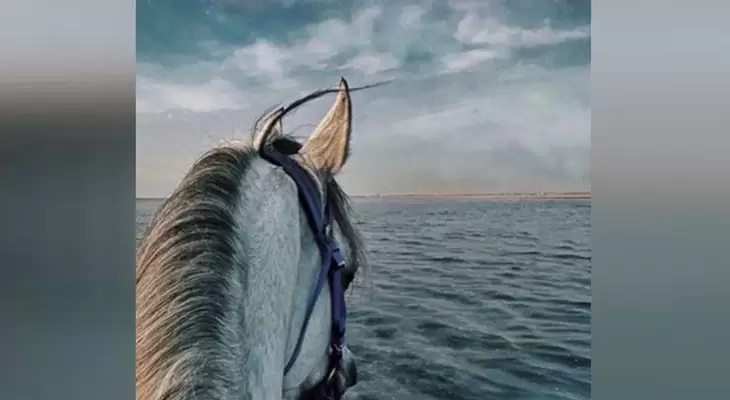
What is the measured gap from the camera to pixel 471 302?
1.43 metres

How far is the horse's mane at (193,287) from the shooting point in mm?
1068

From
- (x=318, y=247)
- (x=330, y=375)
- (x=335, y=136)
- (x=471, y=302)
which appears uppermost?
(x=335, y=136)

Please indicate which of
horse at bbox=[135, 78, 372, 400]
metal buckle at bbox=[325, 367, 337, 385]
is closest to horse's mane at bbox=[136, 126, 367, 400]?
horse at bbox=[135, 78, 372, 400]

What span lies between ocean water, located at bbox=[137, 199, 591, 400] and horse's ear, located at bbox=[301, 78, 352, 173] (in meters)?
0.10

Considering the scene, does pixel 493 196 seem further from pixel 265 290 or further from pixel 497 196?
pixel 265 290

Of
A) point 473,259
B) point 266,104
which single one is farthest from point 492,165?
point 266,104

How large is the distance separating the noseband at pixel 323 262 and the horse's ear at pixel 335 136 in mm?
112

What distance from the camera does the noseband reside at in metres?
1.26

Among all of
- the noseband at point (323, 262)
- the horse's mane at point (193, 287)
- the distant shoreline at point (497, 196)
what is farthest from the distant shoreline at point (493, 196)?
the horse's mane at point (193, 287)

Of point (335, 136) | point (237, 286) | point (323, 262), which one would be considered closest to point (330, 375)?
point (323, 262)

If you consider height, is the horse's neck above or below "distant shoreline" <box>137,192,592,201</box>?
below

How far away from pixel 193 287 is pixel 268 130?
342 mm

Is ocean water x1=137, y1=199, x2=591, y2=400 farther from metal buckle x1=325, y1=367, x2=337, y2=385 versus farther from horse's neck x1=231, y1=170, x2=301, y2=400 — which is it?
horse's neck x1=231, y1=170, x2=301, y2=400
